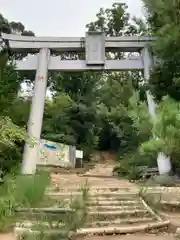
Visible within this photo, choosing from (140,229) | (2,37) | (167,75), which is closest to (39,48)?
(2,37)

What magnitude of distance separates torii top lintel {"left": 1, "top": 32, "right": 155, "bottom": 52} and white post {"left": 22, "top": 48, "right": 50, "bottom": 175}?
0.37 m

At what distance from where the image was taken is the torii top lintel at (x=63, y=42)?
17266 millimetres

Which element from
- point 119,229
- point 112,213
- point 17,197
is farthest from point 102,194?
point 119,229

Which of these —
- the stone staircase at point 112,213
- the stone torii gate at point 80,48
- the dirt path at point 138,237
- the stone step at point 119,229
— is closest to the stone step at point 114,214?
the stone staircase at point 112,213

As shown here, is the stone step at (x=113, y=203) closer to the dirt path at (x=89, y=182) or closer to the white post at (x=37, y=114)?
the dirt path at (x=89, y=182)

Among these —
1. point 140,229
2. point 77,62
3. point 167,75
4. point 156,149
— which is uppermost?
point 77,62

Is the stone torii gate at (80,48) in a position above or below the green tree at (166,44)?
above

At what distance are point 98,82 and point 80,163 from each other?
29.2ft

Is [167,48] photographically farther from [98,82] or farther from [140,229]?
[98,82]

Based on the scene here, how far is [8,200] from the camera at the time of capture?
25.4 ft

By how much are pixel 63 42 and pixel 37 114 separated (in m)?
3.28

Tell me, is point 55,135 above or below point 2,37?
below

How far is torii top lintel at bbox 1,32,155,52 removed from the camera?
56.6 ft

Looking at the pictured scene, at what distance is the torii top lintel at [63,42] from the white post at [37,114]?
0.37m
